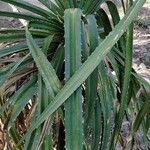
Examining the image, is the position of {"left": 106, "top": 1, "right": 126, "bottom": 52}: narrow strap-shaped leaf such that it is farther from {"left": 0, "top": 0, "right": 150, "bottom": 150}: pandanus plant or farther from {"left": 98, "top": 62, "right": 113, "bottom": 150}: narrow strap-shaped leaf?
{"left": 98, "top": 62, "right": 113, "bottom": 150}: narrow strap-shaped leaf

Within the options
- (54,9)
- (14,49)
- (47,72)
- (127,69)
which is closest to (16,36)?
(14,49)

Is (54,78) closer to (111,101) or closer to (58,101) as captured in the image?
(58,101)

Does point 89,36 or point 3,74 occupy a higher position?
point 89,36

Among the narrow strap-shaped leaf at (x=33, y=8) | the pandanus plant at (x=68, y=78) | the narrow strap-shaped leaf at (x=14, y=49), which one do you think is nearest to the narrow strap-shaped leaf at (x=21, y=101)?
the pandanus plant at (x=68, y=78)

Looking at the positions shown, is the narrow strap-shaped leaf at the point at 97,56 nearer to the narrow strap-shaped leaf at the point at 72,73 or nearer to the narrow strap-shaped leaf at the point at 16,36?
the narrow strap-shaped leaf at the point at 72,73

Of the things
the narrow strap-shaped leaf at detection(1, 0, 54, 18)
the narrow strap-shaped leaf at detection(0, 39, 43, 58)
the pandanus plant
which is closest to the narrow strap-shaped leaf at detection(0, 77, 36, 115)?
the pandanus plant

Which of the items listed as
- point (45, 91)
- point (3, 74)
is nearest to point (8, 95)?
point (3, 74)

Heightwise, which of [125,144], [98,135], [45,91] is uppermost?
[45,91]

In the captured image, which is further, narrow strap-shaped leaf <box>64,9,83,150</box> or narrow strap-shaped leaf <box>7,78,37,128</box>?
narrow strap-shaped leaf <box>7,78,37,128</box>
